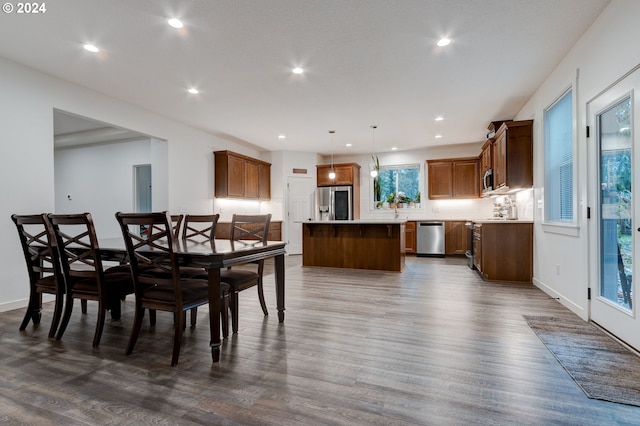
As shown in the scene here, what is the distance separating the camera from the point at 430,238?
7.50 m

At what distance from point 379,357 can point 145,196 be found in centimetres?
680

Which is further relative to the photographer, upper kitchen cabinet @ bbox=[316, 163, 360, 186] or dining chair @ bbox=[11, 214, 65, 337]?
upper kitchen cabinet @ bbox=[316, 163, 360, 186]

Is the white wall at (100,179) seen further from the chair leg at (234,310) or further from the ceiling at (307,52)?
the chair leg at (234,310)

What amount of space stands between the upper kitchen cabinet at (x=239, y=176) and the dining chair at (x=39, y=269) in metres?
3.77

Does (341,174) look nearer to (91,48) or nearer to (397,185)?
(397,185)

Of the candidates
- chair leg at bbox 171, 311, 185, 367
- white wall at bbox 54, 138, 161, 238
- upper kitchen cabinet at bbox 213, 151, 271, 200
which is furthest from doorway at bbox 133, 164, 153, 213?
chair leg at bbox 171, 311, 185, 367

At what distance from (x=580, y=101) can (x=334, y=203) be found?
575 cm

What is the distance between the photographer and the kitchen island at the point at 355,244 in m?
5.50

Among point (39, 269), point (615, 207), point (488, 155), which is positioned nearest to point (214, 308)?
point (39, 269)

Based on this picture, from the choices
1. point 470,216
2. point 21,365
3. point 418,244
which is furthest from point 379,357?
point 470,216

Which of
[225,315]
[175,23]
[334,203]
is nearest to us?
[225,315]

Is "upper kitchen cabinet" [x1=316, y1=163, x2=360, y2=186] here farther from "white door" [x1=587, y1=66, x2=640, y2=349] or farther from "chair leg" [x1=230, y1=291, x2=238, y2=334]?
"chair leg" [x1=230, y1=291, x2=238, y2=334]

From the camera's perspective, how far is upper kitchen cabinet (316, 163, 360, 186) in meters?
8.21

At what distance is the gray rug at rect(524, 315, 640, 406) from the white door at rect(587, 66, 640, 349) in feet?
0.49
